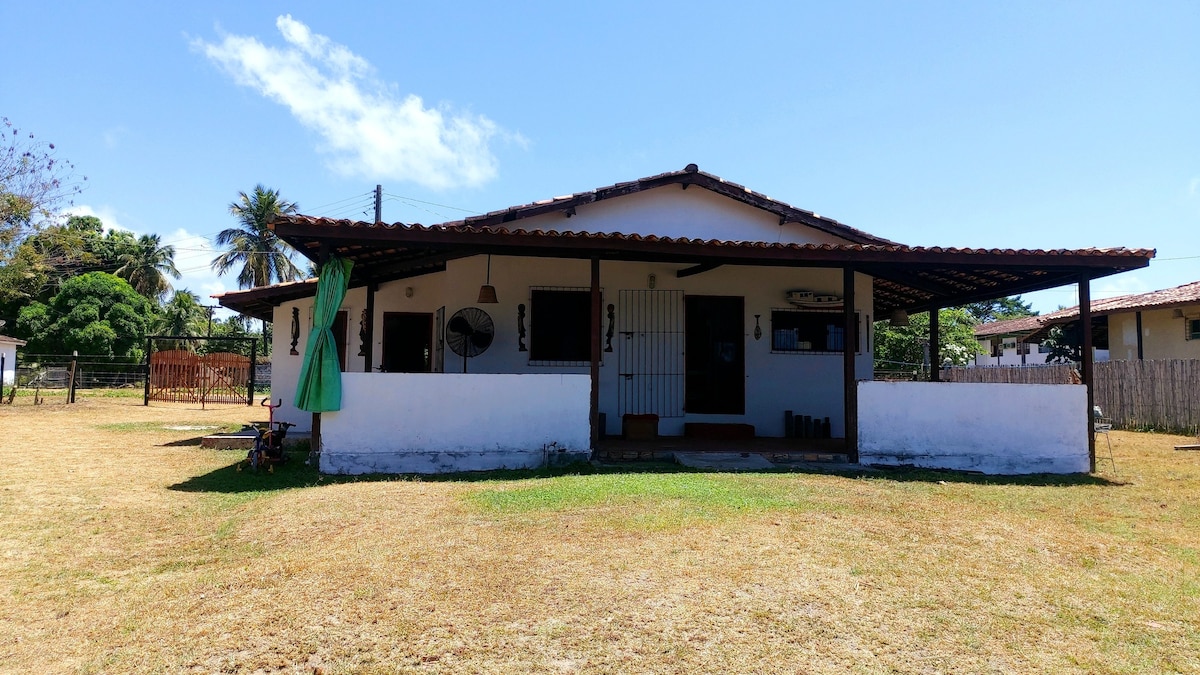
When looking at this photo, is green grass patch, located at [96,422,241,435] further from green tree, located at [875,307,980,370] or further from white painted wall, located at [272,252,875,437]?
green tree, located at [875,307,980,370]

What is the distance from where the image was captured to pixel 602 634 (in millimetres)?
3143

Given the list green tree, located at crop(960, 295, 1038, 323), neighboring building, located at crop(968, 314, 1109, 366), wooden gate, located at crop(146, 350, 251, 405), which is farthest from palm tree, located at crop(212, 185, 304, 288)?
green tree, located at crop(960, 295, 1038, 323)

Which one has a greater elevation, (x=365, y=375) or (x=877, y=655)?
(x=365, y=375)

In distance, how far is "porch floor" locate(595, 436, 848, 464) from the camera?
8070 millimetres

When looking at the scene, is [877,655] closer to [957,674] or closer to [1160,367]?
[957,674]

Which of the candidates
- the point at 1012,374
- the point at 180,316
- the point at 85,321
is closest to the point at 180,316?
the point at 180,316

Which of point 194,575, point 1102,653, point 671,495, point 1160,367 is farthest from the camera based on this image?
point 1160,367

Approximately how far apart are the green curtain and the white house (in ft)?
2.10

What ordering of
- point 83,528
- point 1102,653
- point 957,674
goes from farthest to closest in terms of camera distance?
point 83,528
point 1102,653
point 957,674

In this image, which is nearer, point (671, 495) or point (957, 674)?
point (957, 674)

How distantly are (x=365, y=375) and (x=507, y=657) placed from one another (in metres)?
5.14

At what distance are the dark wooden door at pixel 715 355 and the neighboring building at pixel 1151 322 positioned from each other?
13974 millimetres

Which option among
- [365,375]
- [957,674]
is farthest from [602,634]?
[365,375]

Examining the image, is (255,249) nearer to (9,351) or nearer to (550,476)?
(9,351)
